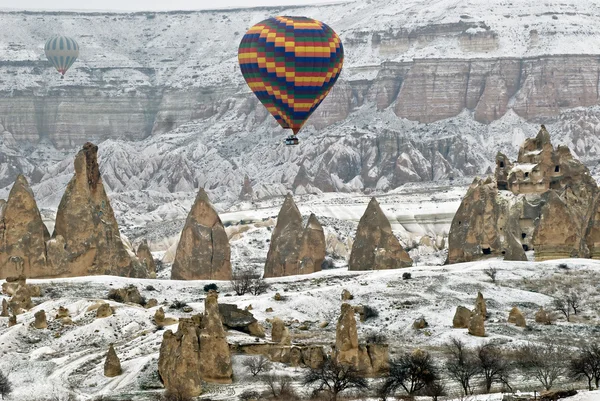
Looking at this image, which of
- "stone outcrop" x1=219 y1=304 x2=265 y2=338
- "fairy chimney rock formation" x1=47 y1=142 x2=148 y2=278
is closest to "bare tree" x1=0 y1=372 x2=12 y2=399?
"stone outcrop" x1=219 y1=304 x2=265 y2=338

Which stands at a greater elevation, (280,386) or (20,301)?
(20,301)

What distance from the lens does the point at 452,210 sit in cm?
17675

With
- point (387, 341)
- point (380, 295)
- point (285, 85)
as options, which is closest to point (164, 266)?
point (285, 85)

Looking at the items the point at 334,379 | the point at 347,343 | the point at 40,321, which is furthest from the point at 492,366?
the point at 40,321

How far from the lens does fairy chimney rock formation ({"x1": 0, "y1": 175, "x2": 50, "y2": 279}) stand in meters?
89.9

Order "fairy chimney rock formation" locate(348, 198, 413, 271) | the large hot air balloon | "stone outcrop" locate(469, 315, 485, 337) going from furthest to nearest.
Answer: the large hot air balloon
"fairy chimney rock formation" locate(348, 198, 413, 271)
"stone outcrop" locate(469, 315, 485, 337)

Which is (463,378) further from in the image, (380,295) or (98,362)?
(380,295)

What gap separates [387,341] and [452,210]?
349 ft

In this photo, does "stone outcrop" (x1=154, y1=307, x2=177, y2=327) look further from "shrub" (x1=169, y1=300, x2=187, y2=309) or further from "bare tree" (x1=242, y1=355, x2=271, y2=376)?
"bare tree" (x1=242, y1=355, x2=271, y2=376)

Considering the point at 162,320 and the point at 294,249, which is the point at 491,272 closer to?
the point at 294,249

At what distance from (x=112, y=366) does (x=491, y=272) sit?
28100mm

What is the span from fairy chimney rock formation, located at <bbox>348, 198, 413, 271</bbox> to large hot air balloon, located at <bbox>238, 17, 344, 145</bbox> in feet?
24.8

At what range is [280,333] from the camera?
6838cm

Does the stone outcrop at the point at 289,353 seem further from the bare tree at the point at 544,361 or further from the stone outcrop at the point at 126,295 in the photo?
the stone outcrop at the point at 126,295
